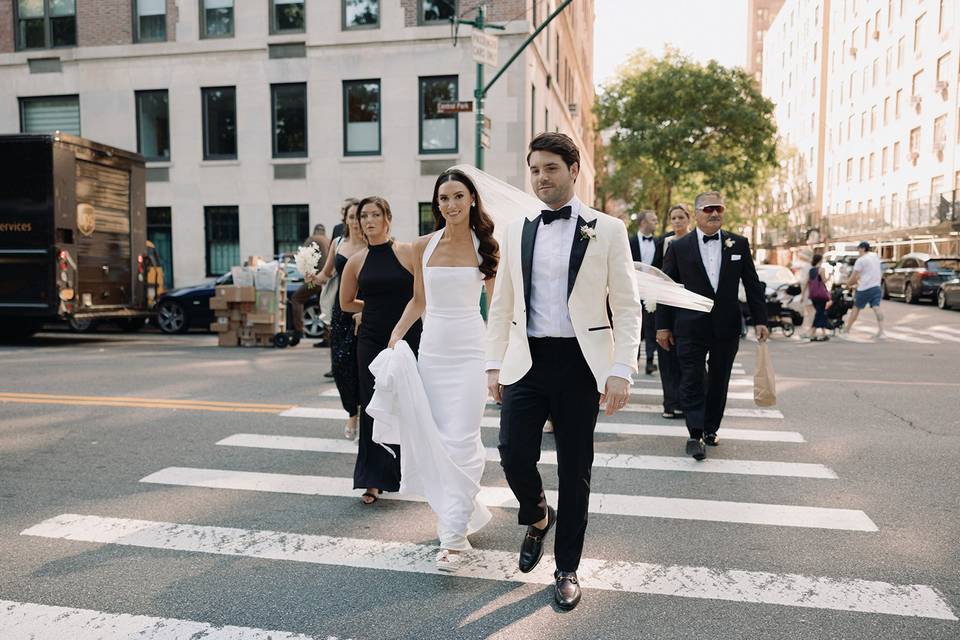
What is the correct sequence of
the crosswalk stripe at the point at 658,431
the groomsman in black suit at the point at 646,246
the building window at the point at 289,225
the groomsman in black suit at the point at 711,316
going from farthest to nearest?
the building window at the point at 289,225 < the groomsman in black suit at the point at 646,246 < the crosswalk stripe at the point at 658,431 < the groomsman in black suit at the point at 711,316

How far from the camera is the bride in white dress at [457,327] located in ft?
13.7

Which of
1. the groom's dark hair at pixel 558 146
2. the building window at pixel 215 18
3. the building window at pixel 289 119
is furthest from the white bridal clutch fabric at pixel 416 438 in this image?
the building window at pixel 215 18

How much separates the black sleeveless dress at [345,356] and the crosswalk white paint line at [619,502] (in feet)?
3.43

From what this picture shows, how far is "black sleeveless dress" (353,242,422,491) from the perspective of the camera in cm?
512

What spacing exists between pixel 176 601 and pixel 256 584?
38 centimetres

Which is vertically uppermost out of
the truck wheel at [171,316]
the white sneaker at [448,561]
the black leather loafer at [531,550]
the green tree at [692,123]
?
the green tree at [692,123]

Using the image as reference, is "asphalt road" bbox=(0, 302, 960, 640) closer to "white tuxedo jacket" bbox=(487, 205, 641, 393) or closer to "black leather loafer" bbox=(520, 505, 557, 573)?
"black leather loafer" bbox=(520, 505, 557, 573)

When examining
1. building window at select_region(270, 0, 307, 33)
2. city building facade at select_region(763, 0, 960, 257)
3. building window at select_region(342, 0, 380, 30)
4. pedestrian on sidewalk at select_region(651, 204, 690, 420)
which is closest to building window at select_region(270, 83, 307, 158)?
building window at select_region(270, 0, 307, 33)

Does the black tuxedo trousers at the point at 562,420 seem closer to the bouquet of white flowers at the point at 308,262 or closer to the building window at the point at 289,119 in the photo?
the bouquet of white flowers at the point at 308,262

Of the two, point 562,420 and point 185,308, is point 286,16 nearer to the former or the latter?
point 185,308

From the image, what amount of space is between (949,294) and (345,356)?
976 inches

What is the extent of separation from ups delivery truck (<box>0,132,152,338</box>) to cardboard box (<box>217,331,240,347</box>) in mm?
2438

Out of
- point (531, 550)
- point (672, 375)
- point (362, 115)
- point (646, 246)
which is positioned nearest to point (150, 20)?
point (362, 115)

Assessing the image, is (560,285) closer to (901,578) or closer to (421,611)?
(421,611)
